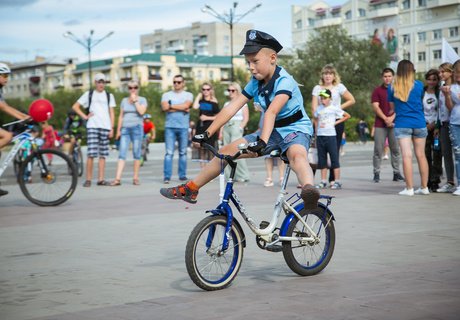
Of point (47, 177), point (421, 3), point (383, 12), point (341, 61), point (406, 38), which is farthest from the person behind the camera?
point (383, 12)

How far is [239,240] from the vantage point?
6070mm

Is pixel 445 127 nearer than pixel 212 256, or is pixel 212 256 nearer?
pixel 212 256

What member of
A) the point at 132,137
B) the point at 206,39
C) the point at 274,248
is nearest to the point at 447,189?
the point at 132,137

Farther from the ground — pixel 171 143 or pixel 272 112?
pixel 272 112

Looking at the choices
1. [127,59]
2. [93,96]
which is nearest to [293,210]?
[93,96]

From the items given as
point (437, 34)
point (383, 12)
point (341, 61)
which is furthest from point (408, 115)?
point (383, 12)

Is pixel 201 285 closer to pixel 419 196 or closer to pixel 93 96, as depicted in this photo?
pixel 419 196

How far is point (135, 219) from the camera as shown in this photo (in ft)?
33.3

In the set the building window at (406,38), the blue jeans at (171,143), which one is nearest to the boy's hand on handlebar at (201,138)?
the blue jeans at (171,143)

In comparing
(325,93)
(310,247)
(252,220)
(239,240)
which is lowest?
(310,247)

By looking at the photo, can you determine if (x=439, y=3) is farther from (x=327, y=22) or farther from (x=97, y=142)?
(x=97, y=142)

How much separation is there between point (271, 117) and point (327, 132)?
7.60 metres

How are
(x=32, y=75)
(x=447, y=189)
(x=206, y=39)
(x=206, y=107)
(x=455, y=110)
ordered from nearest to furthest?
1. (x=455, y=110)
2. (x=447, y=189)
3. (x=206, y=107)
4. (x=206, y=39)
5. (x=32, y=75)

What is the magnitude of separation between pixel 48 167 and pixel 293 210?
6.50 metres
